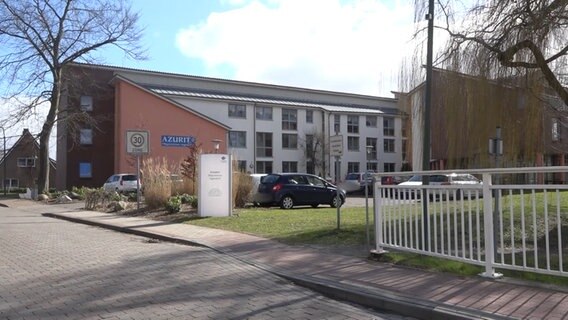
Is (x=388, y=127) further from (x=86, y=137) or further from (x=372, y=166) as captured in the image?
(x=86, y=137)

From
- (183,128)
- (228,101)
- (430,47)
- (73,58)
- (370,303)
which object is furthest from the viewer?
(228,101)

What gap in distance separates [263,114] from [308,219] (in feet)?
145

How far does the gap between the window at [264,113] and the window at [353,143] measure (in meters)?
10.4

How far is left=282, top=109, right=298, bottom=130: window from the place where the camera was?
61.5 metres

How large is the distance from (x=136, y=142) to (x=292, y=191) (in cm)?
670

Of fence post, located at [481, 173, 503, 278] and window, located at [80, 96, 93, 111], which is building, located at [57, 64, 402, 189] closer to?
window, located at [80, 96, 93, 111]

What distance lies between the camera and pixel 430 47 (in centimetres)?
1213

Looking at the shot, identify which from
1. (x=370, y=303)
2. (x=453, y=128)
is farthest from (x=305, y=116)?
(x=370, y=303)

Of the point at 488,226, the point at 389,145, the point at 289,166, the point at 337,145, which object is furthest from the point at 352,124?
the point at 488,226

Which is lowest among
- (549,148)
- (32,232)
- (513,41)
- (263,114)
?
(32,232)

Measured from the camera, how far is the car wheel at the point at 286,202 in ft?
75.0

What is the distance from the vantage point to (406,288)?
7293 millimetres

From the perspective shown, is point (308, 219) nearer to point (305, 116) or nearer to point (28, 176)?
point (305, 116)

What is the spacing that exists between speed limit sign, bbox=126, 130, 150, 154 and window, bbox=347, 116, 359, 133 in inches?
1767
